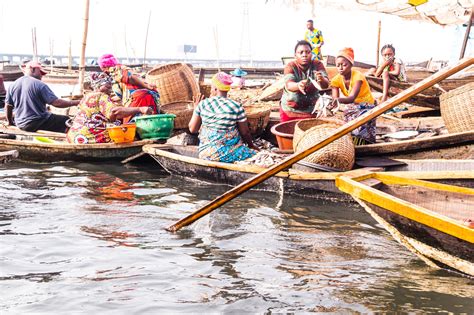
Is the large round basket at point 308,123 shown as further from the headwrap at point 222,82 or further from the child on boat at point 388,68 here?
the child on boat at point 388,68

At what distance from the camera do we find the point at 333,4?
1172cm

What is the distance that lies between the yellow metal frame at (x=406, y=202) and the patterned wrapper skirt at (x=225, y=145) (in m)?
2.56

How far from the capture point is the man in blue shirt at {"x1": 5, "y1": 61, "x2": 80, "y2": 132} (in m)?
9.87

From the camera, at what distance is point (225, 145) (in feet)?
24.9

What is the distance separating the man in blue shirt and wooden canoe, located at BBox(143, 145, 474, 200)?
2156 mm

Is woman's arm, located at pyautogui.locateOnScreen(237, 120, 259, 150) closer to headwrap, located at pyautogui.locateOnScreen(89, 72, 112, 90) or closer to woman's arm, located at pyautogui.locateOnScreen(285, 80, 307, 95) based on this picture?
woman's arm, located at pyautogui.locateOnScreen(285, 80, 307, 95)

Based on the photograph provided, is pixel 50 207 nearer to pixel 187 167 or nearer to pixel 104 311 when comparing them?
pixel 187 167

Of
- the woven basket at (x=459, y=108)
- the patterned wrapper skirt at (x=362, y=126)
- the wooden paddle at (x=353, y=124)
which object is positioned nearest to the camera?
the wooden paddle at (x=353, y=124)

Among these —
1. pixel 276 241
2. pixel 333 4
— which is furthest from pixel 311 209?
pixel 333 4

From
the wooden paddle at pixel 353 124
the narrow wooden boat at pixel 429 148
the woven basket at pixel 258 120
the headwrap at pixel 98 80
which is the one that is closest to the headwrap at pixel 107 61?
the headwrap at pixel 98 80

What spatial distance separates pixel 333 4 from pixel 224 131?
17.3ft

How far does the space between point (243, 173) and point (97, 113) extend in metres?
2.73

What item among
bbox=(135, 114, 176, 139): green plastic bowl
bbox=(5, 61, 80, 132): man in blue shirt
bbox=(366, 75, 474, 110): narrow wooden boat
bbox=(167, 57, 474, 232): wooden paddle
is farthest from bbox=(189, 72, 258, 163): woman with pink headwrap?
bbox=(5, 61, 80, 132): man in blue shirt

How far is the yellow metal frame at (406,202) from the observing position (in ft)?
13.4
